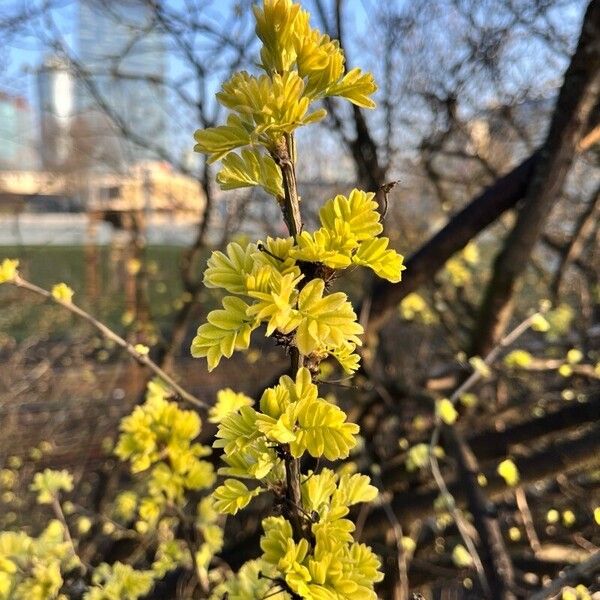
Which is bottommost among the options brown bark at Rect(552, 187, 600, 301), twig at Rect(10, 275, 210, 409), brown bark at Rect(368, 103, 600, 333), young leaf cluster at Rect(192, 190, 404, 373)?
young leaf cluster at Rect(192, 190, 404, 373)

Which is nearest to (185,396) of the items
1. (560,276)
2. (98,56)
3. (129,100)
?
(560,276)

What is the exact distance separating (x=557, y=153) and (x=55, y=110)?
338 cm

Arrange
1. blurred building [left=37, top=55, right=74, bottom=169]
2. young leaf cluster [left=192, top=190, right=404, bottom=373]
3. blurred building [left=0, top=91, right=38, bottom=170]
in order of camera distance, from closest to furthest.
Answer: young leaf cluster [left=192, top=190, right=404, bottom=373] < blurred building [left=37, top=55, right=74, bottom=169] < blurred building [left=0, top=91, right=38, bottom=170]

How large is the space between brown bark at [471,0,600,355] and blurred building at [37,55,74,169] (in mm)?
2626

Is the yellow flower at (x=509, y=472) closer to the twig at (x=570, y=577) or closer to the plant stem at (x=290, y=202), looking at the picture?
the twig at (x=570, y=577)

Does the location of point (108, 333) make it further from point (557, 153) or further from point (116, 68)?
point (116, 68)

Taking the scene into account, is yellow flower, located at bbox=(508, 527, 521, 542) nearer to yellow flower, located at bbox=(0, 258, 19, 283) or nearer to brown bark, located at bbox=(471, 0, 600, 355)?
brown bark, located at bbox=(471, 0, 600, 355)

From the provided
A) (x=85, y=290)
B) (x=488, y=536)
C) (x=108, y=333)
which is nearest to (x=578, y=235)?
(x=488, y=536)

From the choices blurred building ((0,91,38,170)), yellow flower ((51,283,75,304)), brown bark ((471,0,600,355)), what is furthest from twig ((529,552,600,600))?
blurred building ((0,91,38,170))

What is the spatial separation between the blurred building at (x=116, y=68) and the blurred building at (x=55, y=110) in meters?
0.09

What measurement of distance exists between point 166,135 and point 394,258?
15.0 feet

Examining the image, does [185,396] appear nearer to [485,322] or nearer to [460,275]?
[485,322]

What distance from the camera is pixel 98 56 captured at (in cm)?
334

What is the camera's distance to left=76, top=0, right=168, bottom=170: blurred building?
3.14 m
